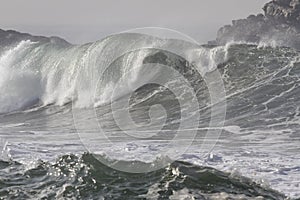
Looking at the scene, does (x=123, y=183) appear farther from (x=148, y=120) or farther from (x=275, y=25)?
(x=275, y=25)

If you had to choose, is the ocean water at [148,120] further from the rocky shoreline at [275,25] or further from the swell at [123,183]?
the rocky shoreline at [275,25]

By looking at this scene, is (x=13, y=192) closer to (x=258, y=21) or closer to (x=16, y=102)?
(x=16, y=102)

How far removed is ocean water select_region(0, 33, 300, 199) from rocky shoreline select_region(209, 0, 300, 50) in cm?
6679

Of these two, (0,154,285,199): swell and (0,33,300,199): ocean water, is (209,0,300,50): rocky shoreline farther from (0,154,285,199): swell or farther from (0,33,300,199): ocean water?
(0,154,285,199): swell

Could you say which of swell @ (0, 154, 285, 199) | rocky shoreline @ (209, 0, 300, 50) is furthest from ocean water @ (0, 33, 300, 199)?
rocky shoreline @ (209, 0, 300, 50)

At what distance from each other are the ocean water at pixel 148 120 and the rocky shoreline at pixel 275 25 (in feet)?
219

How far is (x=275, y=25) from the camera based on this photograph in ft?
335

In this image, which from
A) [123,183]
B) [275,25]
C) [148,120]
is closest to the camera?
[123,183]

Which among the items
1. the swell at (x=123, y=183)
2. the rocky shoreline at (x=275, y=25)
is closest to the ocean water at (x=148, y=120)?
the swell at (x=123, y=183)

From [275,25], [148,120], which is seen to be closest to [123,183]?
[148,120]

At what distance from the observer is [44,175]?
9.73 m

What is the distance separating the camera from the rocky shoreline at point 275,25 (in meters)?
95.2

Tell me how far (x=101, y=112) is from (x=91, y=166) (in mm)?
10121

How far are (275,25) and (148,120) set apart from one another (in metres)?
89.7
